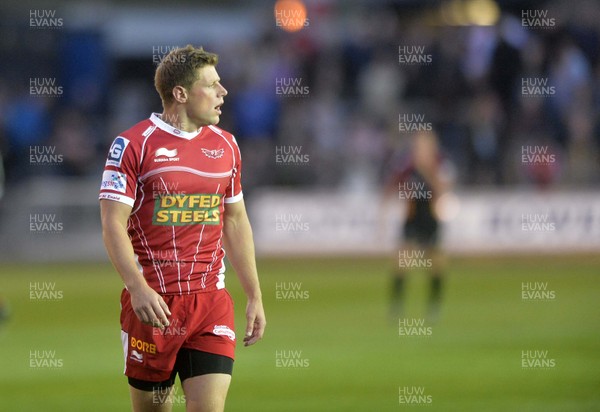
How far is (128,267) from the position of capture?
20.0 ft

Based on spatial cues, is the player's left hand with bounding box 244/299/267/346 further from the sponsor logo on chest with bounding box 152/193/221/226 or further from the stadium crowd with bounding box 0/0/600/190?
the stadium crowd with bounding box 0/0/600/190

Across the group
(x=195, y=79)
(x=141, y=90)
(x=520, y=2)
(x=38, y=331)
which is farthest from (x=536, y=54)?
(x=195, y=79)

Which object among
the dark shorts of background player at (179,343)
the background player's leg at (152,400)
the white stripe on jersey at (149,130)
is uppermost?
the white stripe on jersey at (149,130)

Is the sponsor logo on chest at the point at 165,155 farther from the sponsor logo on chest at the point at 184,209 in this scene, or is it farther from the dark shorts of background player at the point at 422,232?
the dark shorts of background player at the point at 422,232

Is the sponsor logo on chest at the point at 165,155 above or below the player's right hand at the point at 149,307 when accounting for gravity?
above

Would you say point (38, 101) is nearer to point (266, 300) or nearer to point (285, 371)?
point (266, 300)

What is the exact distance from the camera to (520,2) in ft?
88.9

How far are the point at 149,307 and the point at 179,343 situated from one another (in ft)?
1.60

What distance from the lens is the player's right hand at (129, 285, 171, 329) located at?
6000mm

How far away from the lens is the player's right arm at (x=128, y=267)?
6.01 m

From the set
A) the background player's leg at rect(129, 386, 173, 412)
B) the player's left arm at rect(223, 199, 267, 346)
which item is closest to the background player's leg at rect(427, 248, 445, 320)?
the player's left arm at rect(223, 199, 267, 346)

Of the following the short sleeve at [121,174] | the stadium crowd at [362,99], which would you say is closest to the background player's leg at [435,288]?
the stadium crowd at [362,99]

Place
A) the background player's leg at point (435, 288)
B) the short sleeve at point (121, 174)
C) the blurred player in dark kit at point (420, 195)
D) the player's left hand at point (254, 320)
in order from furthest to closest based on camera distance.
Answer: the blurred player in dark kit at point (420, 195)
the background player's leg at point (435, 288)
the player's left hand at point (254, 320)
the short sleeve at point (121, 174)

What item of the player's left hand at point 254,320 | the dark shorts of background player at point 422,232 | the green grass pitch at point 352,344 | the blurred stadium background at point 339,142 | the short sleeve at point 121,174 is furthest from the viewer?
the blurred stadium background at point 339,142
